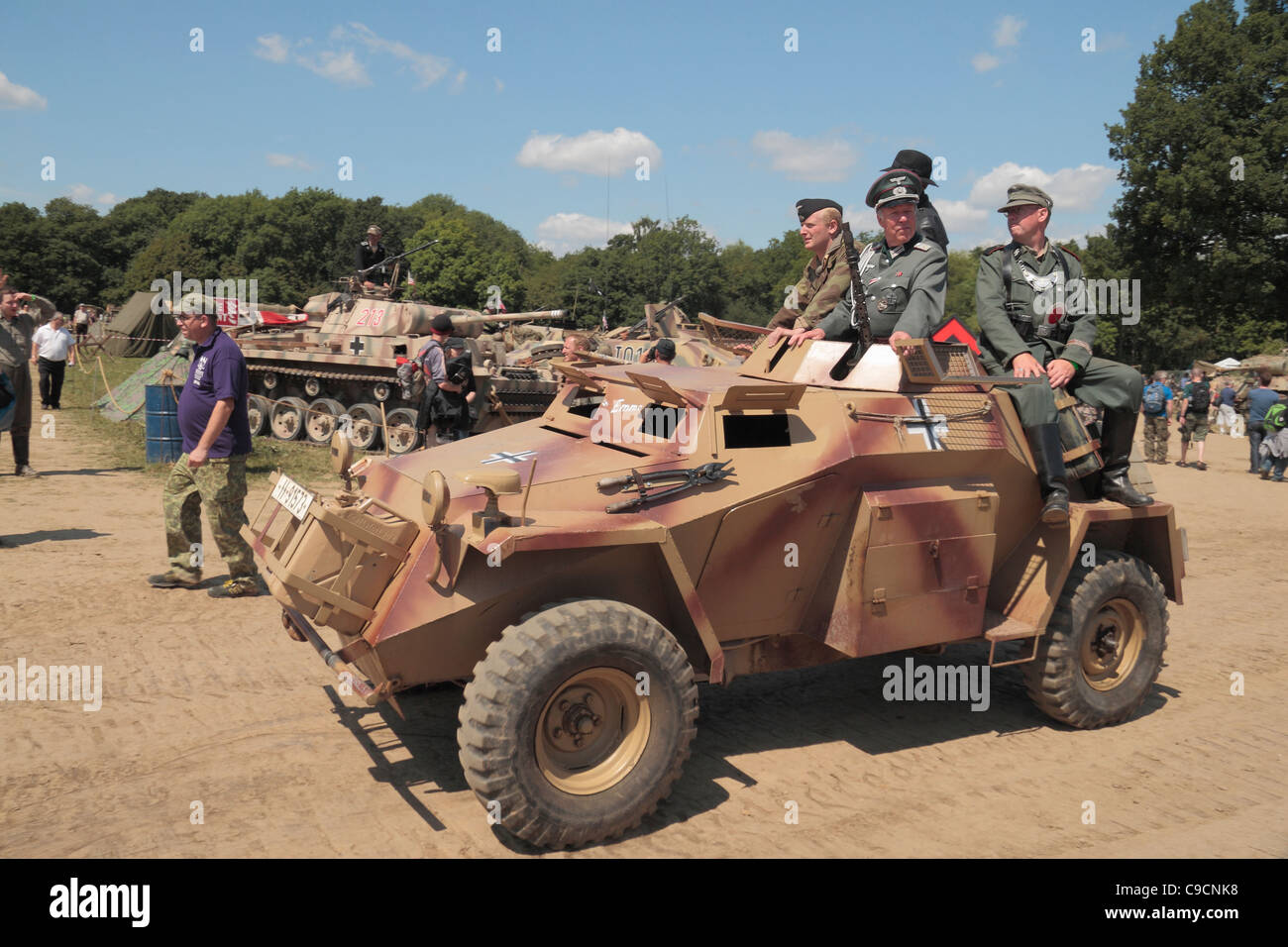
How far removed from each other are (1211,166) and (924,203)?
35.3 m

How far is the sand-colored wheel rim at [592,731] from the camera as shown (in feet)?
13.5

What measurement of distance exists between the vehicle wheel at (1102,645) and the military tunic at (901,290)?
5.56 ft

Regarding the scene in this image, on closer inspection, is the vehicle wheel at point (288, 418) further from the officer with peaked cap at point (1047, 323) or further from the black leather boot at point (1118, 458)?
the black leather boot at point (1118, 458)

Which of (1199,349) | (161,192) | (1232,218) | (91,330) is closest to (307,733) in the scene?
(1232,218)

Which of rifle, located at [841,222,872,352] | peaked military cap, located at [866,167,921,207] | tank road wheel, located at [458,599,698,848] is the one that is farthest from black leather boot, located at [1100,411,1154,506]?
tank road wheel, located at [458,599,698,848]

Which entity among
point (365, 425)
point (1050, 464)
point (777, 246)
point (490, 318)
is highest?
point (777, 246)

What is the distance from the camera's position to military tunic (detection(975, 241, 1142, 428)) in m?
5.66

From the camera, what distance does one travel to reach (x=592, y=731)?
424 cm

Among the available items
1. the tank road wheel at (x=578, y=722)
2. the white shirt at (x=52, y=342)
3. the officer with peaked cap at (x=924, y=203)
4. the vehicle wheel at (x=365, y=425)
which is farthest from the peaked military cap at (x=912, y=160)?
the white shirt at (x=52, y=342)

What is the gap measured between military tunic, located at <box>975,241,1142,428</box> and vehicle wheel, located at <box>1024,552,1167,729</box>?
965mm

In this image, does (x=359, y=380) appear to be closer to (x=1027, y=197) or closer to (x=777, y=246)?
(x=1027, y=197)

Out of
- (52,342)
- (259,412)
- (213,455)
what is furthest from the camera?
(52,342)

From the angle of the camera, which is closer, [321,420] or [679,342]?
[321,420]

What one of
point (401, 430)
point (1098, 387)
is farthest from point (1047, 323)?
point (401, 430)
